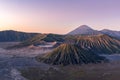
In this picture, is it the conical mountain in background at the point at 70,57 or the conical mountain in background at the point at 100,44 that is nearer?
the conical mountain in background at the point at 70,57

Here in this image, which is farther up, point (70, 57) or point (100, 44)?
point (100, 44)

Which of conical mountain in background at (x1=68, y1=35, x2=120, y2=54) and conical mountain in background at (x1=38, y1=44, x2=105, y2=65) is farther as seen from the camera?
conical mountain in background at (x1=68, y1=35, x2=120, y2=54)

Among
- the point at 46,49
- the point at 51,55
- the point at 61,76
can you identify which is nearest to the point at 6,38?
the point at 46,49

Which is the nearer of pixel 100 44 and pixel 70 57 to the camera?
pixel 70 57

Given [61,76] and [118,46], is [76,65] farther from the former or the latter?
[118,46]
